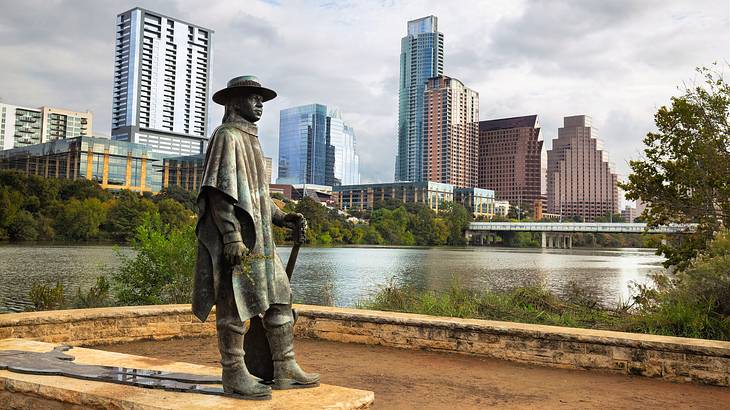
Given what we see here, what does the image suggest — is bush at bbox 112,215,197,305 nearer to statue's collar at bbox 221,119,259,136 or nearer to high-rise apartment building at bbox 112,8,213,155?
statue's collar at bbox 221,119,259,136

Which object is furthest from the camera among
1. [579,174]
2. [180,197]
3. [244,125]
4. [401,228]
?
[579,174]

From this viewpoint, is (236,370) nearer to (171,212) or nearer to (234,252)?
(234,252)

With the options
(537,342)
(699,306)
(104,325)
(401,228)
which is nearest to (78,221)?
(104,325)

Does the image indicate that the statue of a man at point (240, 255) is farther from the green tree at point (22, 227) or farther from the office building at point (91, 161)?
the office building at point (91, 161)

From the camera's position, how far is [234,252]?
155 inches

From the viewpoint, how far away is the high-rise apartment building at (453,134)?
189 m

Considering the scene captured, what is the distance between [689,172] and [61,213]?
4977 cm

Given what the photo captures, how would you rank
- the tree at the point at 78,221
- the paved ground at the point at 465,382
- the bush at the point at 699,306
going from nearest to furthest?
the paved ground at the point at 465,382 → the bush at the point at 699,306 → the tree at the point at 78,221

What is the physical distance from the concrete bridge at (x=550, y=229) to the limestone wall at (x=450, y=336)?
158 feet

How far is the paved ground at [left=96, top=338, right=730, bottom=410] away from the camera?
551 cm

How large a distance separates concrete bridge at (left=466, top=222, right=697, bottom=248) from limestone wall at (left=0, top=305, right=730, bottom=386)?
1896 inches

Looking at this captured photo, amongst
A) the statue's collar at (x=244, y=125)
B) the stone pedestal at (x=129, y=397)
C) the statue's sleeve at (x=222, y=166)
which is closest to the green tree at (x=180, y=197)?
the stone pedestal at (x=129, y=397)

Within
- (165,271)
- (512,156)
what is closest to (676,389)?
(165,271)

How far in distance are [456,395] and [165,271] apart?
8.07 meters
